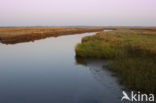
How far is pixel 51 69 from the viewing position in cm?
1252

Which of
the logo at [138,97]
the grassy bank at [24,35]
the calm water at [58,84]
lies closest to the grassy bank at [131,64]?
the logo at [138,97]

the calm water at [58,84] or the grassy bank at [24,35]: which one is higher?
the grassy bank at [24,35]

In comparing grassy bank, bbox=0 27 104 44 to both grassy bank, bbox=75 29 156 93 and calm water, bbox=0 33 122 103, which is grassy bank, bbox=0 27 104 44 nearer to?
grassy bank, bbox=75 29 156 93

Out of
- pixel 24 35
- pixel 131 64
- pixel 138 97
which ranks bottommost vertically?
pixel 138 97

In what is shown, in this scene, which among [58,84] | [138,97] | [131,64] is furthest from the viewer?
[131,64]

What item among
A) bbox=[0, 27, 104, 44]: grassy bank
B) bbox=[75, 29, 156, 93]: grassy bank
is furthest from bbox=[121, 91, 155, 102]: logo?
bbox=[0, 27, 104, 44]: grassy bank

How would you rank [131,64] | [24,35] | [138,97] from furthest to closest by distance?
1. [24,35]
2. [131,64]
3. [138,97]

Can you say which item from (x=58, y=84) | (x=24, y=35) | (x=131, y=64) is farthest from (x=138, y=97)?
(x=24, y=35)

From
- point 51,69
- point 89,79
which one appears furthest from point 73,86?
point 51,69

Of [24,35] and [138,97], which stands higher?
[24,35]

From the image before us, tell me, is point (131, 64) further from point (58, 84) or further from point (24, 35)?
point (24, 35)

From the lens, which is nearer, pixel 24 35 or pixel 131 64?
pixel 131 64

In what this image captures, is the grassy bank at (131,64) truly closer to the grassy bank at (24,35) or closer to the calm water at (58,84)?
the calm water at (58,84)

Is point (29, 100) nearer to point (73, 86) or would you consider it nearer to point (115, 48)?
point (73, 86)
